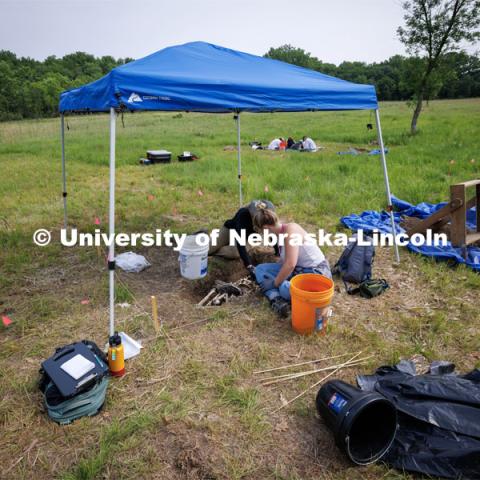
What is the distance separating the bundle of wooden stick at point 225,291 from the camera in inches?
146

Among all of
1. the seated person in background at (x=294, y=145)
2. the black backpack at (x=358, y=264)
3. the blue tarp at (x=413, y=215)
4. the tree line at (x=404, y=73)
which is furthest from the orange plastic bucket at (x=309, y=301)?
the tree line at (x=404, y=73)

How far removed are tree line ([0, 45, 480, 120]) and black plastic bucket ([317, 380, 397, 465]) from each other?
1654 cm

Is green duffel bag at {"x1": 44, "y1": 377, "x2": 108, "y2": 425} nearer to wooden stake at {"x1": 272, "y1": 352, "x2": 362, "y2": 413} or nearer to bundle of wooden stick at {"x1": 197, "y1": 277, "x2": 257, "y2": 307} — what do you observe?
Result: wooden stake at {"x1": 272, "y1": 352, "x2": 362, "y2": 413}

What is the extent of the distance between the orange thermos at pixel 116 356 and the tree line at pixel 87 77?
16.9 meters

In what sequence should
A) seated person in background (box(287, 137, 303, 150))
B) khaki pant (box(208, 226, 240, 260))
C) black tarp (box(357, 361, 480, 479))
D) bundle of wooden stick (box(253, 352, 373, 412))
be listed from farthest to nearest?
1. seated person in background (box(287, 137, 303, 150))
2. khaki pant (box(208, 226, 240, 260))
3. bundle of wooden stick (box(253, 352, 373, 412))
4. black tarp (box(357, 361, 480, 479))

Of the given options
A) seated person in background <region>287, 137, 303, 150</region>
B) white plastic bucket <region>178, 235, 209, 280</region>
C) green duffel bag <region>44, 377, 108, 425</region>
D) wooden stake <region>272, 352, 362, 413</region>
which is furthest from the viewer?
seated person in background <region>287, 137, 303, 150</region>

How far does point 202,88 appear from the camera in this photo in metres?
3.24

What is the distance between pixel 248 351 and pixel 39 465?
1548mm

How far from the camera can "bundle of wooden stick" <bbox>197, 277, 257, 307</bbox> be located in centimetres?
371

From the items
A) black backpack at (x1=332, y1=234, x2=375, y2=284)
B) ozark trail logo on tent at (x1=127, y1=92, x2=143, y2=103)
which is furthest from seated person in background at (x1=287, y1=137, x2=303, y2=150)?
ozark trail logo on tent at (x1=127, y1=92, x2=143, y2=103)

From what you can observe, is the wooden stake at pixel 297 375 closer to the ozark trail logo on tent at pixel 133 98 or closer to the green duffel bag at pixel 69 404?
the green duffel bag at pixel 69 404

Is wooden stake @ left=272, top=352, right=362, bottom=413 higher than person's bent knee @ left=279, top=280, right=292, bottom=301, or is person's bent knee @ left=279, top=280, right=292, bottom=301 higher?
person's bent knee @ left=279, top=280, right=292, bottom=301

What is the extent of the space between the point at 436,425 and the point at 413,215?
4.51 m

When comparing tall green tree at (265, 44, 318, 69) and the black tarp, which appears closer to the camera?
the black tarp
